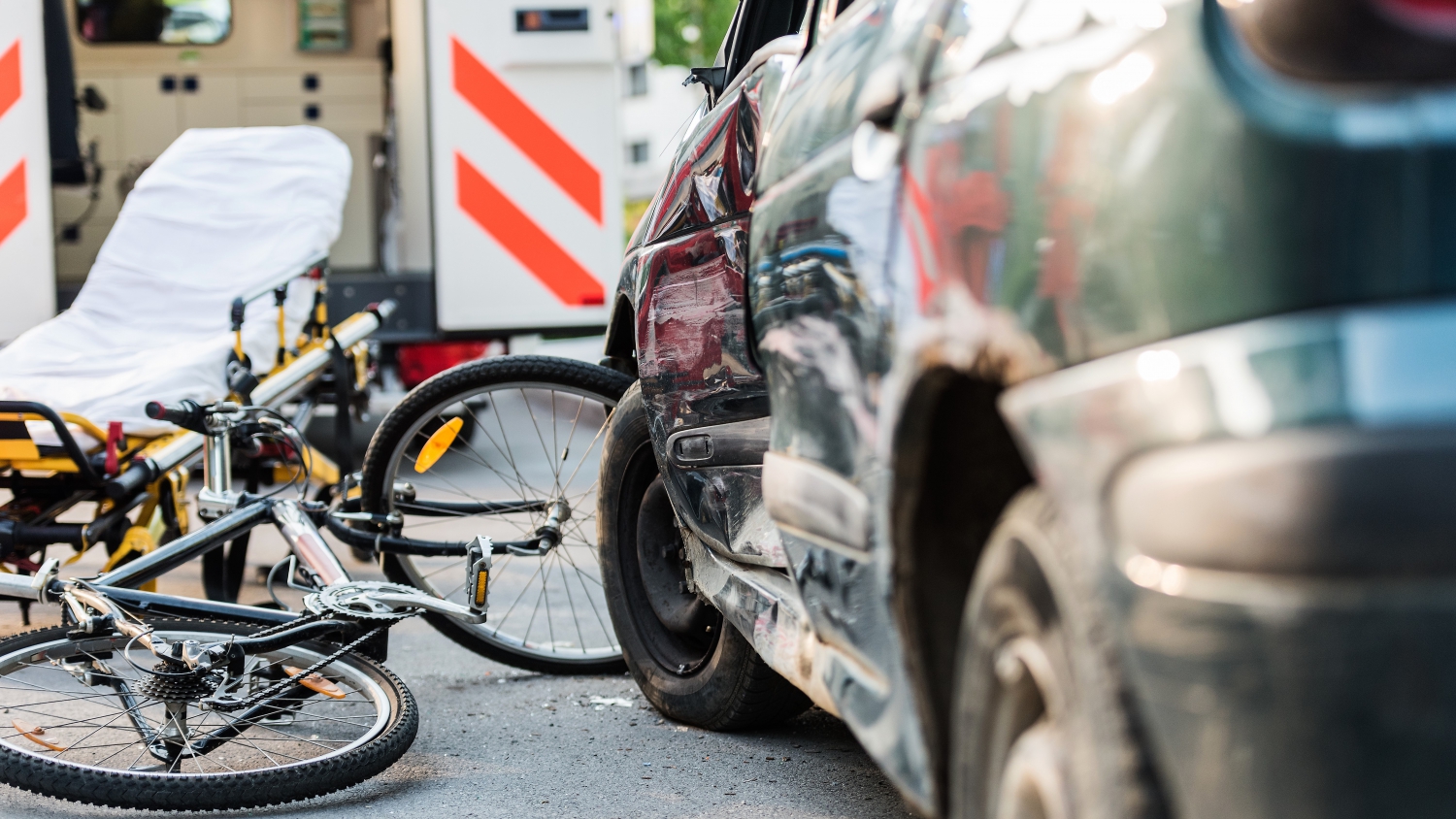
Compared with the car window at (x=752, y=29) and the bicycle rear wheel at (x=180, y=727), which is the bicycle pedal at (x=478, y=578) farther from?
the car window at (x=752, y=29)

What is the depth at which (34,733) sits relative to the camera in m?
2.71

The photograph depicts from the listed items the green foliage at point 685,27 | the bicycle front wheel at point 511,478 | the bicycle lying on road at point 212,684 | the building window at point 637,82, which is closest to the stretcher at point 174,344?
the bicycle front wheel at point 511,478

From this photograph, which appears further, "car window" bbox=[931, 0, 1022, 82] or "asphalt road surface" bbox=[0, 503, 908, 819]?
"asphalt road surface" bbox=[0, 503, 908, 819]

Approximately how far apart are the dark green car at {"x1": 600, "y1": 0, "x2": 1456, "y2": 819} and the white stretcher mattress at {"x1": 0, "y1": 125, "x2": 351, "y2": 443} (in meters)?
3.11

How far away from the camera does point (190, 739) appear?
2.64m

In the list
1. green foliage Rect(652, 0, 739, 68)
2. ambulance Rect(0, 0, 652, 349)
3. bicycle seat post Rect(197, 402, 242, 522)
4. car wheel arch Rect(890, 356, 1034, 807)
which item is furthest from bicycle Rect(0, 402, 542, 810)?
→ green foliage Rect(652, 0, 739, 68)

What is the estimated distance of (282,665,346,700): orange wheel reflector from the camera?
110 inches

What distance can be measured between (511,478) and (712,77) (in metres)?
1.33

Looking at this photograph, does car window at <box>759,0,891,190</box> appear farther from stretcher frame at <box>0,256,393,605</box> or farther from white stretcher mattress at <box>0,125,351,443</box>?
white stretcher mattress at <box>0,125,351,443</box>

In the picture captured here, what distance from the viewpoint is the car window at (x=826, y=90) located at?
1706 mm

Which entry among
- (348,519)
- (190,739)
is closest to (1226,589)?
(190,739)

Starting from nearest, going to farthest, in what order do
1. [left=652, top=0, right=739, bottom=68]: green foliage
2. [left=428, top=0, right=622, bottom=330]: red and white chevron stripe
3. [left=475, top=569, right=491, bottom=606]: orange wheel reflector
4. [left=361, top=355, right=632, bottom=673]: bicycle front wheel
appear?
[left=475, top=569, right=491, bottom=606]: orange wheel reflector → [left=361, top=355, right=632, bottom=673]: bicycle front wheel → [left=428, top=0, right=622, bottom=330]: red and white chevron stripe → [left=652, top=0, right=739, bottom=68]: green foliage

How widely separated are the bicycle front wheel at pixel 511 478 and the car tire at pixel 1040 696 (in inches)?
83.5

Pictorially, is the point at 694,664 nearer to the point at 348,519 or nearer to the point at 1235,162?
the point at 348,519
